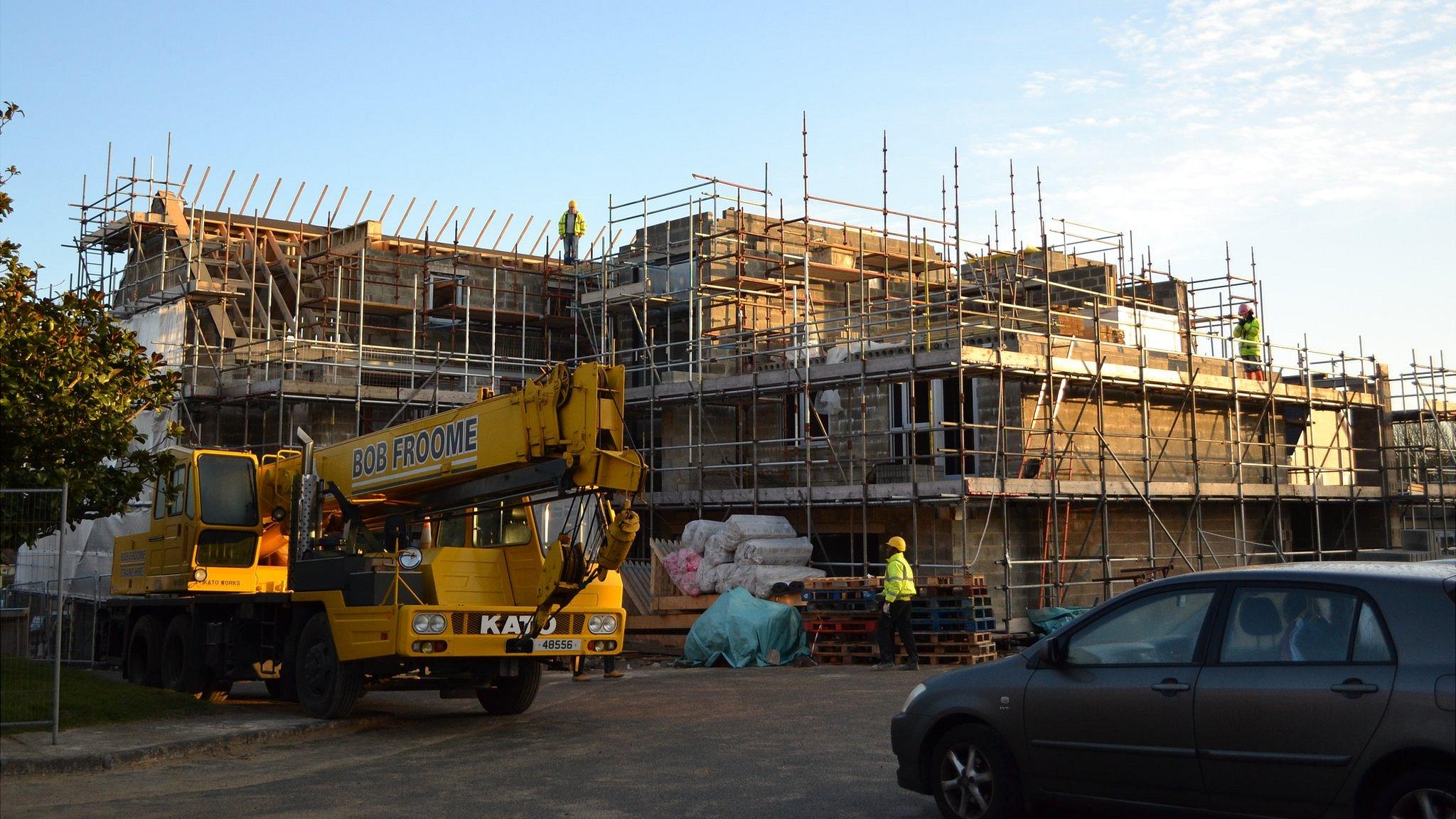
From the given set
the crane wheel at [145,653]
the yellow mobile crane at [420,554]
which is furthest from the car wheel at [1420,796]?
the crane wheel at [145,653]

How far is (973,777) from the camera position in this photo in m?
7.69

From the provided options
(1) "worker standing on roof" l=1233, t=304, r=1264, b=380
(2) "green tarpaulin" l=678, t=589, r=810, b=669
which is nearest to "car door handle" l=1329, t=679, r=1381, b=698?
(2) "green tarpaulin" l=678, t=589, r=810, b=669

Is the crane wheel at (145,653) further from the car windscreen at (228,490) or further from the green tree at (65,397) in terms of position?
the green tree at (65,397)

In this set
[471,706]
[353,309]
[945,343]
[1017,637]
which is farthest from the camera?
[353,309]

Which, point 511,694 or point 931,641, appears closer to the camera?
point 511,694

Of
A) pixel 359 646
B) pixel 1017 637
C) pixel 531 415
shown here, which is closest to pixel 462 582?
pixel 359 646

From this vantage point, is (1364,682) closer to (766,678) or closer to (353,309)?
(766,678)

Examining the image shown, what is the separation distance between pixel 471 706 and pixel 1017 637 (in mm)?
8914

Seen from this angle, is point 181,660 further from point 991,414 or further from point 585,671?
point 991,414

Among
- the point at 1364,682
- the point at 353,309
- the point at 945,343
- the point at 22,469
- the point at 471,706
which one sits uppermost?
the point at 353,309

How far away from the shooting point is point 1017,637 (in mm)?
20156

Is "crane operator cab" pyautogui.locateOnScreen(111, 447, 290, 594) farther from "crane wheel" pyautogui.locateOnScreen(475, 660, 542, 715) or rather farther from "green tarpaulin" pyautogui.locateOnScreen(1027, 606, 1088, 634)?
"green tarpaulin" pyautogui.locateOnScreen(1027, 606, 1088, 634)

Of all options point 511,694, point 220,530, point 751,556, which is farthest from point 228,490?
point 751,556

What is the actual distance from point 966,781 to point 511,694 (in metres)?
7.01
